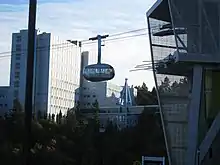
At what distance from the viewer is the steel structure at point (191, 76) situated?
92.1 feet

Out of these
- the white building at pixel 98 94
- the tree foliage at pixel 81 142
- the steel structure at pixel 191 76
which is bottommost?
the tree foliage at pixel 81 142

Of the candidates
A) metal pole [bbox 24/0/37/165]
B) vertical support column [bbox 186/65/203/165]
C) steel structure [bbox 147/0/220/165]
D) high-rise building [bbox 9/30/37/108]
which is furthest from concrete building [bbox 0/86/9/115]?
metal pole [bbox 24/0/37/165]

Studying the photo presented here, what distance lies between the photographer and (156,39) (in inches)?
1334

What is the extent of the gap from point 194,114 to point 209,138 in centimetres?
129

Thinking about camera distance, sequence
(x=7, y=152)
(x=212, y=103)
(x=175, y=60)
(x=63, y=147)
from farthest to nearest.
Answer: (x=63, y=147) → (x=7, y=152) → (x=212, y=103) → (x=175, y=60)

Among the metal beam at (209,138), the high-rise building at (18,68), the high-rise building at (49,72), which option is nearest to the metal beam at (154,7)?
the metal beam at (209,138)

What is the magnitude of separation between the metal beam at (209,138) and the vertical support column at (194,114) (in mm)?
320

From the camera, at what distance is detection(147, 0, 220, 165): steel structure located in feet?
92.1

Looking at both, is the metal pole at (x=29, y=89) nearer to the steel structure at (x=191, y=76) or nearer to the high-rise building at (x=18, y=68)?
the steel structure at (x=191, y=76)

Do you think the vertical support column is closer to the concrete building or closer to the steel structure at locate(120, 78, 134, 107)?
the concrete building

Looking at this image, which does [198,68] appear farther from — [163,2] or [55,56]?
[55,56]

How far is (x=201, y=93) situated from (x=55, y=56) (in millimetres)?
57571

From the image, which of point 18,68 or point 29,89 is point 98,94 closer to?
point 18,68

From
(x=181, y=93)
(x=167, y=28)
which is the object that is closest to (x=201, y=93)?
(x=181, y=93)
